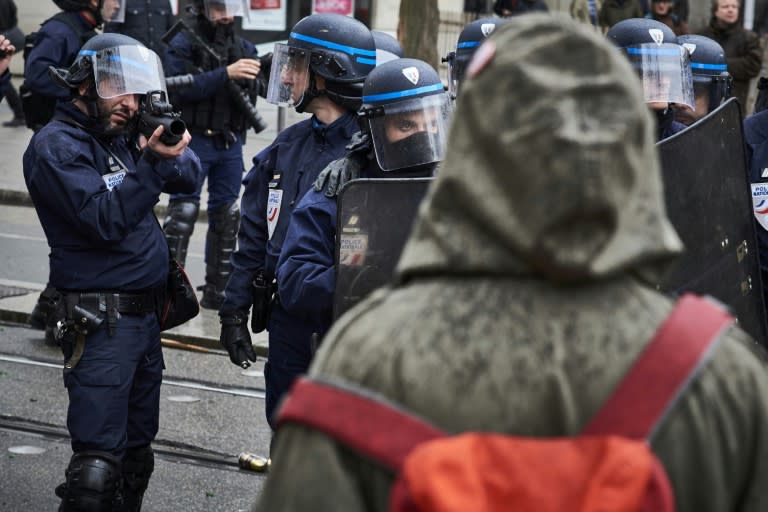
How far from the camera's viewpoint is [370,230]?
3.32 meters

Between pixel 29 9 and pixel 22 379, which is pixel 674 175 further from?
pixel 29 9

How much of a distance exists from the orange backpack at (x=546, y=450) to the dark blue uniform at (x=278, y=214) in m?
2.68

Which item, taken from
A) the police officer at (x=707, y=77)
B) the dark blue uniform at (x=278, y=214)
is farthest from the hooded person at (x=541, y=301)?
the police officer at (x=707, y=77)

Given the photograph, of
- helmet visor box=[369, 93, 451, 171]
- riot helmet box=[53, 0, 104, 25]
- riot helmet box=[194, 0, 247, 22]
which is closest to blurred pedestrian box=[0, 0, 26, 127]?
riot helmet box=[53, 0, 104, 25]

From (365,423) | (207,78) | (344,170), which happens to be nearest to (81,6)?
(207,78)

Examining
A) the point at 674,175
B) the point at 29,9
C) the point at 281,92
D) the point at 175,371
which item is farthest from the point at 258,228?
the point at 29,9

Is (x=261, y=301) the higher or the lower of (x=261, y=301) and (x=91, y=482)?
the higher

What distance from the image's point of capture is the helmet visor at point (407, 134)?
13.3 feet

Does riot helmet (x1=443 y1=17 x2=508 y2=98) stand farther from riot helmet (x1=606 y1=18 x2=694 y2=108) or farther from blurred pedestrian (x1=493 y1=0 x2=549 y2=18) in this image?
blurred pedestrian (x1=493 y1=0 x2=549 y2=18)

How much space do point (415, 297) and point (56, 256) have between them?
3.16 m

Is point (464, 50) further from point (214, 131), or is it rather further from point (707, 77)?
point (214, 131)

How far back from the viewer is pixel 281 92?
5.03 meters

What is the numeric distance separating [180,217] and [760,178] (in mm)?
4252

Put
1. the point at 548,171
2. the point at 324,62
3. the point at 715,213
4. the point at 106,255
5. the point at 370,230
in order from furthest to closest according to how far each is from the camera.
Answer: the point at 324,62, the point at 106,255, the point at 370,230, the point at 715,213, the point at 548,171
